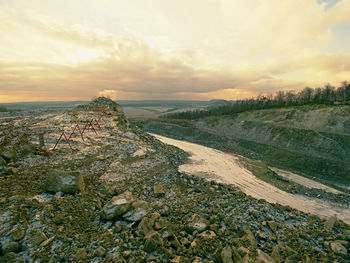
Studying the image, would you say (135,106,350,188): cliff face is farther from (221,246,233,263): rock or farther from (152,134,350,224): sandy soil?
(221,246,233,263): rock

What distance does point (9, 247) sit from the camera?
19.5 ft

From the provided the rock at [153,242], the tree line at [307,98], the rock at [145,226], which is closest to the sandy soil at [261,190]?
the rock at [145,226]

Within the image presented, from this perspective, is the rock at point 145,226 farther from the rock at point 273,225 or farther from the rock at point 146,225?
the rock at point 273,225

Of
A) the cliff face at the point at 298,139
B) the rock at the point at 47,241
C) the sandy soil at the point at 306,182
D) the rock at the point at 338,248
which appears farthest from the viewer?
the cliff face at the point at 298,139

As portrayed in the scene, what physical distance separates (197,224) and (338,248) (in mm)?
6966

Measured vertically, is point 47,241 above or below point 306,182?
above

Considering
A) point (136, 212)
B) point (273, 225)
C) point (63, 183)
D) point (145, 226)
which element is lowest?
point (273, 225)

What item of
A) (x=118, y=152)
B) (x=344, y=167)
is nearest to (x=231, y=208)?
(x=118, y=152)

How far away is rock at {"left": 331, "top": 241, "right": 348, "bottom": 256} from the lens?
8430 mm

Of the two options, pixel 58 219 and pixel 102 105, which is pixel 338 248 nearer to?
pixel 58 219

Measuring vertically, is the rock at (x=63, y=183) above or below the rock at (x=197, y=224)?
above

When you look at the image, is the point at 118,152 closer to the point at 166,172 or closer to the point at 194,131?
the point at 166,172

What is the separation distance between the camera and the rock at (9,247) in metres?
5.91

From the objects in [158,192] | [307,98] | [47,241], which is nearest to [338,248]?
[158,192]
